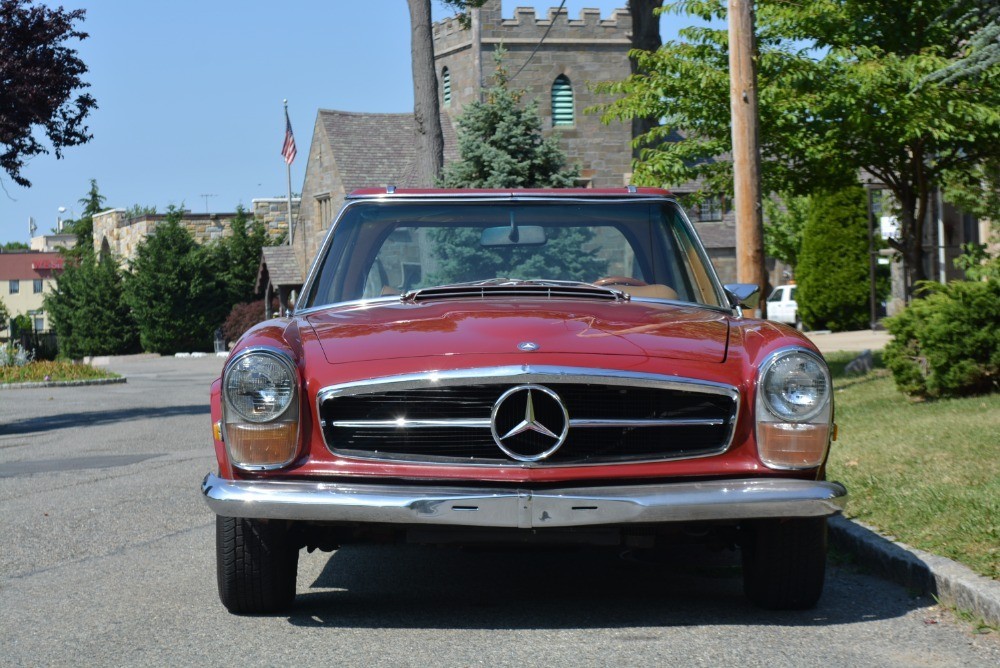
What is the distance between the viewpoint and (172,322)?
166 ft

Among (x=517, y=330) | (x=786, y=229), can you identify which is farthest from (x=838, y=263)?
(x=517, y=330)

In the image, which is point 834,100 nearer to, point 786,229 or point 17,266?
point 786,229

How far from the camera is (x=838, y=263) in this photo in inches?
1436

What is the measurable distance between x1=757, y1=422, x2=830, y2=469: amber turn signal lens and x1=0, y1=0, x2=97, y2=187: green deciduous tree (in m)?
15.3

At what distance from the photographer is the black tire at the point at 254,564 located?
15.9 feet

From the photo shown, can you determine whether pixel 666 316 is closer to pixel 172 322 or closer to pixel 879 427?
pixel 879 427

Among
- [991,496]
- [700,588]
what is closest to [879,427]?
[991,496]

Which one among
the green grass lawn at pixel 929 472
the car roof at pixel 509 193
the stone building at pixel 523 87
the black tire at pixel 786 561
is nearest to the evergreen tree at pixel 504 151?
the green grass lawn at pixel 929 472

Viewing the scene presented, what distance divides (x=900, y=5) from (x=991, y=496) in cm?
1040

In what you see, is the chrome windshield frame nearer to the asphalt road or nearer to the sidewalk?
the asphalt road

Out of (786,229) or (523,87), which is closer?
(786,229)

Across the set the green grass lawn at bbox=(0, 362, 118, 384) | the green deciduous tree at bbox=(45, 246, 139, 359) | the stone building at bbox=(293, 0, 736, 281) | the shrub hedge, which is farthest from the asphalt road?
the green deciduous tree at bbox=(45, 246, 139, 359)

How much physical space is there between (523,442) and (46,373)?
27.3 metres

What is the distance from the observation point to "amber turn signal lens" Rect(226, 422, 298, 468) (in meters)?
4.62
